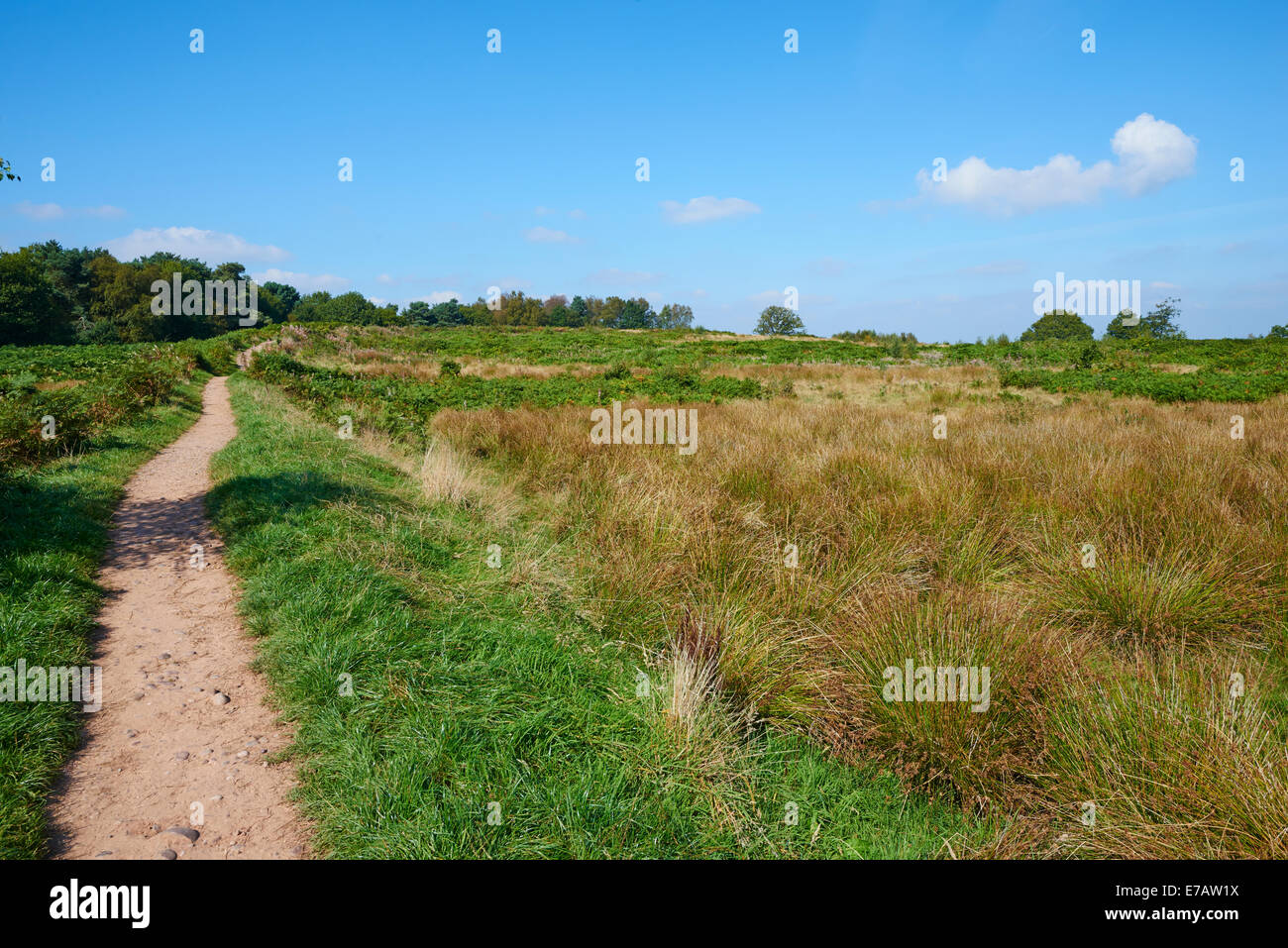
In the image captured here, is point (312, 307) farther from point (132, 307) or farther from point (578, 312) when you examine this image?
point (578, 312)

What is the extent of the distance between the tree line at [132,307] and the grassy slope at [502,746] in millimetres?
19907

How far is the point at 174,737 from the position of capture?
3.57 metres

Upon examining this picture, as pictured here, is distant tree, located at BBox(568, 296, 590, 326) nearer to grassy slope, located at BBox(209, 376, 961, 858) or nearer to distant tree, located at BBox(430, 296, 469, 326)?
distant tree, located at BBox(430, 296, 469, 326)

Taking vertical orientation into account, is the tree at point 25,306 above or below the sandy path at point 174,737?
above

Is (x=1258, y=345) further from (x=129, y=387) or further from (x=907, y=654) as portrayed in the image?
(x=129, y=387)

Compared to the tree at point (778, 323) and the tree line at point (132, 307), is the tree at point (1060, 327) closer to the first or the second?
the tree at point (778, 323)

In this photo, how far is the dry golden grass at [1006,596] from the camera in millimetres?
3004

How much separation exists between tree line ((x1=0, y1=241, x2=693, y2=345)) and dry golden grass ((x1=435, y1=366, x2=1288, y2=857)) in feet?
61.6

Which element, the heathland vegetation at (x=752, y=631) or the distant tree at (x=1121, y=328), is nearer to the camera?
the heathland vegetation at (x=752, y=631)

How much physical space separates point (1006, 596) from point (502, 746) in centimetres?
406

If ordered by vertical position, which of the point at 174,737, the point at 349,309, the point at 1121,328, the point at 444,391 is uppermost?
the point at 349,309

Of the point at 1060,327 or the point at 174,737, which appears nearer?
the point at 174,737

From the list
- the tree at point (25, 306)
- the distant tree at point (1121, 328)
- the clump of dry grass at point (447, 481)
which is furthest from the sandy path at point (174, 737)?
the distant tree at point (1121, 328)

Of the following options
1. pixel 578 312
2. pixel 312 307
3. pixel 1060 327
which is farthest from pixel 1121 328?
pixel 312 307
